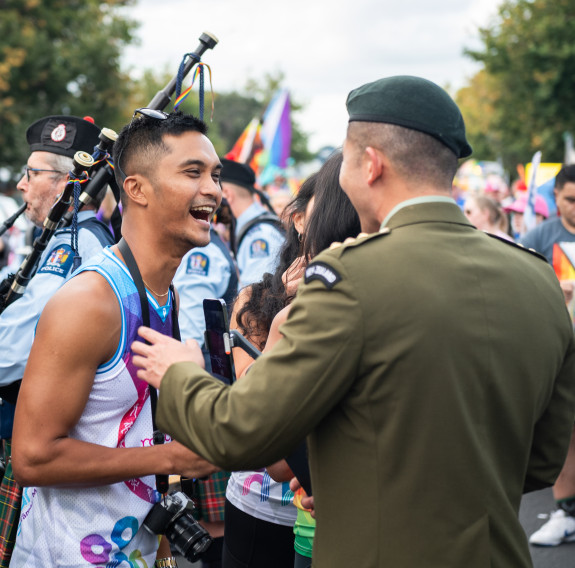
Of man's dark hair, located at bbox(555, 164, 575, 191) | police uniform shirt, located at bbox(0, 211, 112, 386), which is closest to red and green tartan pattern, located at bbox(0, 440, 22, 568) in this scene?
police uniform shirt, located at bbox(0, 211, 112, 386)

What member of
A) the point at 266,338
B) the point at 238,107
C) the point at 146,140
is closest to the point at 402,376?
the point at 266,338

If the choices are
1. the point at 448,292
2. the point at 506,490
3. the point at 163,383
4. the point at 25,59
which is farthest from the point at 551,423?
the point at 25,59

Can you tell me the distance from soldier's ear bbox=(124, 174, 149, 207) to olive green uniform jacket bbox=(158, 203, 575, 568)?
0.87 meters

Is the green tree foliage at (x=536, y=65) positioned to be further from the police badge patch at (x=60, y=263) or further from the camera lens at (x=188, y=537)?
the camera lens at (x=188, y=537)

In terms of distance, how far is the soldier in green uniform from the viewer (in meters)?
1.72

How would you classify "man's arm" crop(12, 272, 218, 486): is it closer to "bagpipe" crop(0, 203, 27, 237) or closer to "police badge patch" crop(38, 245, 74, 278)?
"police badge patch" crop(38, 245, 74, 278)

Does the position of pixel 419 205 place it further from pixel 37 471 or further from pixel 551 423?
pixel 37 471

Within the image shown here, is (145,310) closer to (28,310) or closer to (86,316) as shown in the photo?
(86,316)

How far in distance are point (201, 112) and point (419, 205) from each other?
49.8 inches

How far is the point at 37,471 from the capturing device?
2213mm

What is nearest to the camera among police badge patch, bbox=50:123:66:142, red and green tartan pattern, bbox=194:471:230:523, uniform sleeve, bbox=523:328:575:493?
uniform sleeve, bbox=523:328:575:493

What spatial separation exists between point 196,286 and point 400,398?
4.37m

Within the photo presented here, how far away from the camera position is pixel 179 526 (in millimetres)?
2471

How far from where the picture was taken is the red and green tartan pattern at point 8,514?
287 centimetres
